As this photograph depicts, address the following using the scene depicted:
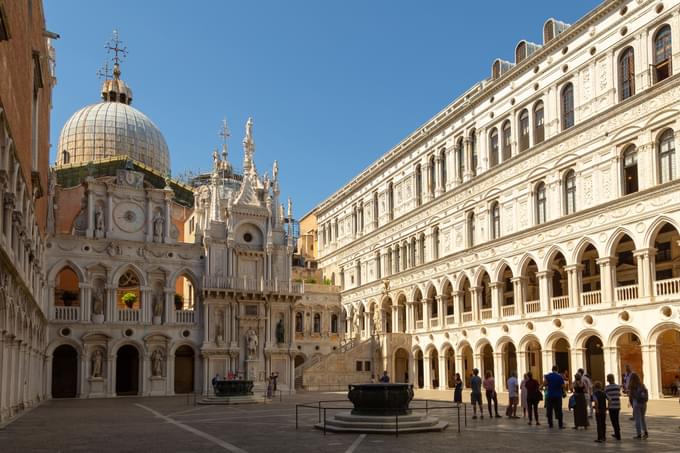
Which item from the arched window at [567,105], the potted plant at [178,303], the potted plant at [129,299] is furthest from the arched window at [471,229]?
the potted plant at [129,299]

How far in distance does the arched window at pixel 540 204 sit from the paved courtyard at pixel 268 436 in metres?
16.5

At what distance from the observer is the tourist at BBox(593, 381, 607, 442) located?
17.0 meters

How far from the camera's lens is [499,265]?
148 ft

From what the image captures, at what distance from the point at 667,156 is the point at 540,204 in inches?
364

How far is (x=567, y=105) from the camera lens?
40969 mm

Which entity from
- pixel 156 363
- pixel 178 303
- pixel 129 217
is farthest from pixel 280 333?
pixel 129 217

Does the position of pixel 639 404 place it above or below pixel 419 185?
below

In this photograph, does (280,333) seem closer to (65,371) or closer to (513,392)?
(65,371)

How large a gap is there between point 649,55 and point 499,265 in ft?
48.8

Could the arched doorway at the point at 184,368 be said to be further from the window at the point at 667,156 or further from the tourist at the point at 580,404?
the tourist at the point at 580,404

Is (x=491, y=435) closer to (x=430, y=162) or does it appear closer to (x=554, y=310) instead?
(x=554, y=310)

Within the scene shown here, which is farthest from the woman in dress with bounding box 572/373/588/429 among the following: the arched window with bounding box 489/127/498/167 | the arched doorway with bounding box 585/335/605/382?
the arched window with bounding box 489/127/498/167

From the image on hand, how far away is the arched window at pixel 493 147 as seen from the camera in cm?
4706

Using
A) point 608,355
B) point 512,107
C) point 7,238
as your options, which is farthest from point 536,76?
point 7,238
